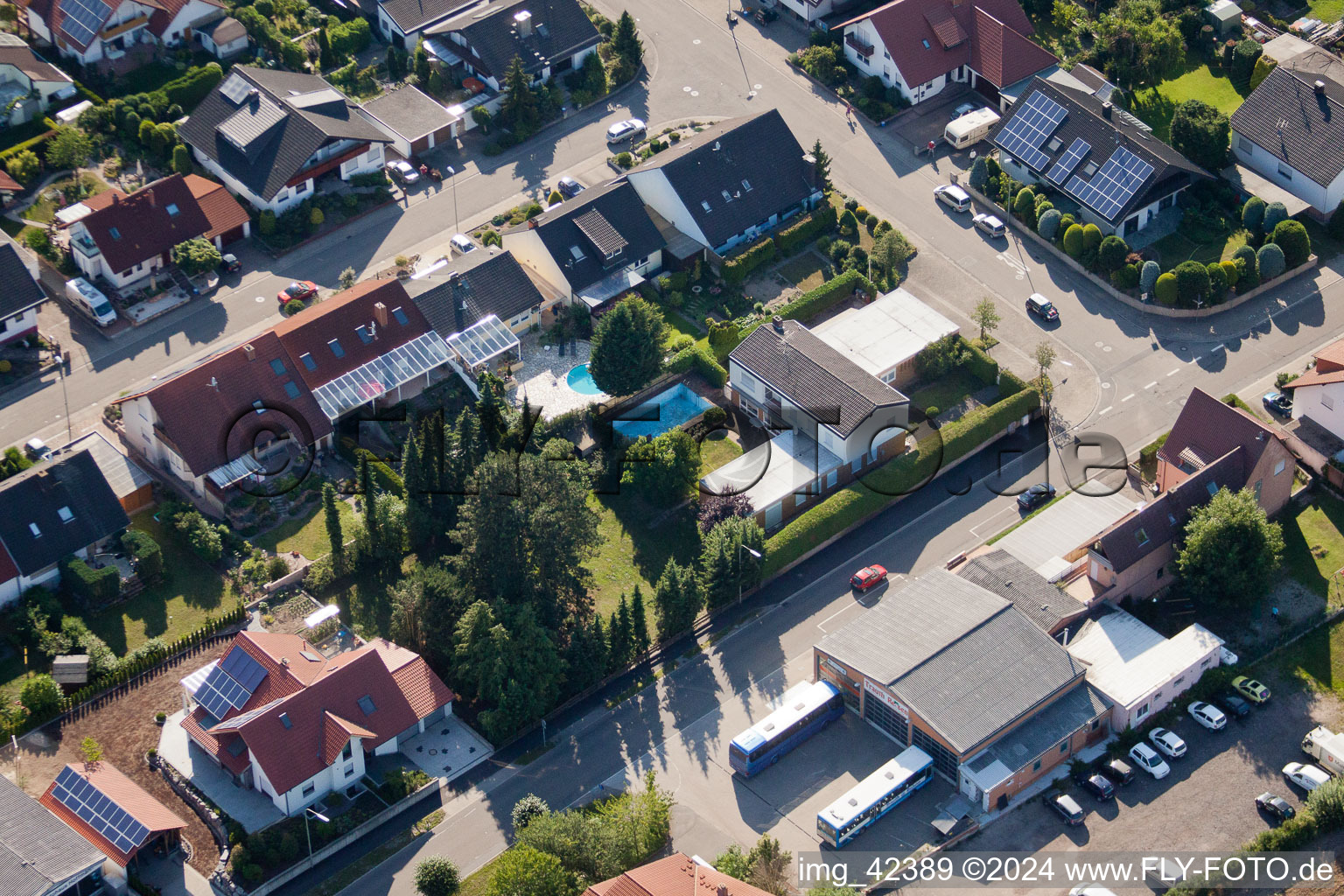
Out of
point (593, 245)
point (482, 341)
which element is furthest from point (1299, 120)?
point (482, 341)

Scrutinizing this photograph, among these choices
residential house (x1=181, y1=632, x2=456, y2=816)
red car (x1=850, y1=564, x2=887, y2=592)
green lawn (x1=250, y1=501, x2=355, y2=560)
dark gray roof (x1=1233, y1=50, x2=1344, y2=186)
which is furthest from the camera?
dark gray roof (x1=1233, y1=50, x2=1344, y2=186)

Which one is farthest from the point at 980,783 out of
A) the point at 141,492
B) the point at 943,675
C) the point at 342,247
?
the point at 342,247

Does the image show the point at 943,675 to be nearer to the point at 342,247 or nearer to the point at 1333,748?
the point at 1333,748

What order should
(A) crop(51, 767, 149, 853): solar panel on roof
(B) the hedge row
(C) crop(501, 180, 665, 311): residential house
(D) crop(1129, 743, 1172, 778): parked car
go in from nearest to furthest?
(A) crop(51, 767, 149, 853): solar panel on roof
(D) crop(1129, 743, 1172, 778): parked car
(B) the hedge row
(C) crop(501, 180, 665, 311): residential house

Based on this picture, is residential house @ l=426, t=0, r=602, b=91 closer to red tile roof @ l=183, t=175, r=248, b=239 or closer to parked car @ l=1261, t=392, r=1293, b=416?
red tile roof @ l=183, t=175, r=248, b=239

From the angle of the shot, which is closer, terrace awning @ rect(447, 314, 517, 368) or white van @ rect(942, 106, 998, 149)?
terrace awning @ rect(447, 314, 517, 368)

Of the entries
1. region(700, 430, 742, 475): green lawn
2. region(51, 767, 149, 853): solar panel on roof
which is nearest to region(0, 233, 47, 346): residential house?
region(51, 767, 149, 853): solar panel on roof

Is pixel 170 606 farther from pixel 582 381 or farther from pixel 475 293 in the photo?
pixel 582 381

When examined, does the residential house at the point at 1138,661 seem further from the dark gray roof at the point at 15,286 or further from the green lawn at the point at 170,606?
the dark gray roof at the point at 15,286
